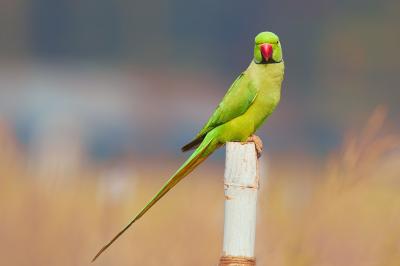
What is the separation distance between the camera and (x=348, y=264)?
11.5 feet

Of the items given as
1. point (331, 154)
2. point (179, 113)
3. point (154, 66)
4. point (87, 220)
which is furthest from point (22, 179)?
point (154, 66)

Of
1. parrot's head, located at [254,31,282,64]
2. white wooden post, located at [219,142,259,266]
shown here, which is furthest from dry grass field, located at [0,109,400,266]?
white wooden post, located at [219,142,259,266]

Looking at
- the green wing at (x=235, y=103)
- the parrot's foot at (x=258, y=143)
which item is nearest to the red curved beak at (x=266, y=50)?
→ the green wing at (x=235, y=103)

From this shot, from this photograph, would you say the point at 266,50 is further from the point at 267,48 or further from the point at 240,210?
the point at 240,210

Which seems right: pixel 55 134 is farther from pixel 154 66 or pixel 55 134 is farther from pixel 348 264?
pixel 154 66

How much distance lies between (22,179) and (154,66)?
21.3 ft

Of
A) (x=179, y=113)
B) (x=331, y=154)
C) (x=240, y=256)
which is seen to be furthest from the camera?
(x=179, y=113)

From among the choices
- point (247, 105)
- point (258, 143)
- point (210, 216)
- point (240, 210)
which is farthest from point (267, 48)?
point (210, 216)

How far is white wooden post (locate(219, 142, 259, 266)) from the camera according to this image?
2801 millimetres

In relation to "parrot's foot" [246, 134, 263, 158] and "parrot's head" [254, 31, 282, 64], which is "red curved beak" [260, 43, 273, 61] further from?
"parrot's foot" [246, 134, 263, 158]

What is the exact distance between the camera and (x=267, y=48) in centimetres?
341

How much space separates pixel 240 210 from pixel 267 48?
0.81m

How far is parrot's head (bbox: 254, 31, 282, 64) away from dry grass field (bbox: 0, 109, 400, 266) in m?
0.40

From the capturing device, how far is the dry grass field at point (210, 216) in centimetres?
333
